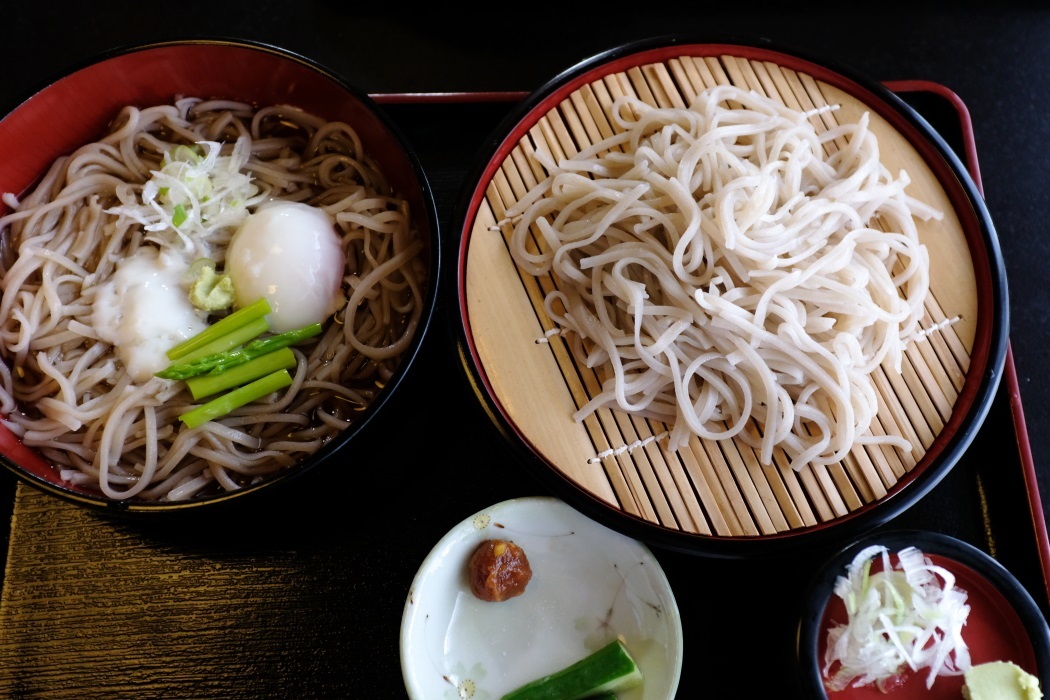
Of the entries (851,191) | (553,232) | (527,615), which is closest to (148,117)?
(553,232)

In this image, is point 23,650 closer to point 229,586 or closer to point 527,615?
point 229,586

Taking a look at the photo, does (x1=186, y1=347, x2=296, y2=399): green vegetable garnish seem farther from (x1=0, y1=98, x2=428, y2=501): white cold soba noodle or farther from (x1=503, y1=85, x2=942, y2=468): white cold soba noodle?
(x1=503, y1=85, x2=942, y2=468): white cold soba noodle

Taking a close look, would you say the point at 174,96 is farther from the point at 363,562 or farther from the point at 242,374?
the point at 363,562

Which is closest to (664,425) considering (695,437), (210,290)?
(695,437)

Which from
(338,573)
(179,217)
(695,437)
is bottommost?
(338,573)

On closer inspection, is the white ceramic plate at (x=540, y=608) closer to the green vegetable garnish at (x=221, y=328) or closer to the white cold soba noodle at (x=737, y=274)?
the white cold soba noodle at (x=737, y=274)

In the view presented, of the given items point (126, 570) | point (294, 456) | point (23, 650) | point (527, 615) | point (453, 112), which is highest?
point (453, 112)
